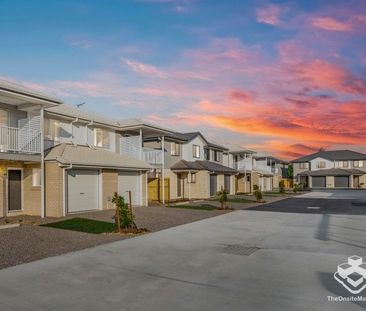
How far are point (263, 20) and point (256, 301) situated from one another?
44.2ft

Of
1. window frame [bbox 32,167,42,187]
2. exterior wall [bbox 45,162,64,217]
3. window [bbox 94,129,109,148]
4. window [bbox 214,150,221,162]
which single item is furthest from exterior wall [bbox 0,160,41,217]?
window [bbox 214,150,221,162]

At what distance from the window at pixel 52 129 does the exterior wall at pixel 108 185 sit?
3.55 m

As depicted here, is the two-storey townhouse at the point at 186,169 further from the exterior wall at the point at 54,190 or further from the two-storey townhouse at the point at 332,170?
the two-storey townhouse at the point at 332,170

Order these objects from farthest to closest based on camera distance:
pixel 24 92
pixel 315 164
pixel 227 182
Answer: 1. pixel 315 164
2. pixel 227 182
3. pixel 24 92

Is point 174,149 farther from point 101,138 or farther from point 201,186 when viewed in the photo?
point 101,138

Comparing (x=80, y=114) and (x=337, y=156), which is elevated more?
(x=80, y=114)

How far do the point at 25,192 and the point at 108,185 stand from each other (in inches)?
194

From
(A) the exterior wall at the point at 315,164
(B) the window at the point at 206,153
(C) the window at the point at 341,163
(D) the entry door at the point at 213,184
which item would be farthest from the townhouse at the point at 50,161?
(C) the window at the point at 341,163

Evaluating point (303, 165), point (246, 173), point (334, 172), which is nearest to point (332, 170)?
point (334, 172)

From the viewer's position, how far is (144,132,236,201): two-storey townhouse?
106ft

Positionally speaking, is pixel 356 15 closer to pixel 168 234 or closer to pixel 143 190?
pixel 168 234

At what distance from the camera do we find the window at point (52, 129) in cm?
2094

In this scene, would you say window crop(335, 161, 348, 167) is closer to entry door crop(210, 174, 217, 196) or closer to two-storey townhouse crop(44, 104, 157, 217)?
entry door crop(210, 174, 217, 196)

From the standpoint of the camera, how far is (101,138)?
83.4ft
